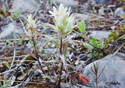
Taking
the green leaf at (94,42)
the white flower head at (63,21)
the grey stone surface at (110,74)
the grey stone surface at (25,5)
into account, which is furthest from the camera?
the grey stone surface at (25,5)

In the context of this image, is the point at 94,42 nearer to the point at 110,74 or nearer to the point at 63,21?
the point at 110,74

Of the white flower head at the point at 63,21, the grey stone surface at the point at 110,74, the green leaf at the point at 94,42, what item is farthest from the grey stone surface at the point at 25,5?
the white flower head at the point at 63,21

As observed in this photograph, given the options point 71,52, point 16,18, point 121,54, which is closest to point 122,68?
point 121,54

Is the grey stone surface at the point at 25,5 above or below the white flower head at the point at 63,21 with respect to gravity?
above

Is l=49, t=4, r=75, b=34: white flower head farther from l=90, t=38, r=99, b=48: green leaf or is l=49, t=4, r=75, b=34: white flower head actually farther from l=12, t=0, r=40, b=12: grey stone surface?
l=12, t=0, r=40, b=12: grey stone surface

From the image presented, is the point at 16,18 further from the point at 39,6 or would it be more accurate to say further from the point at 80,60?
the point at 80,60

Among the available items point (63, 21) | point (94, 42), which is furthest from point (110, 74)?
point (63, 21)

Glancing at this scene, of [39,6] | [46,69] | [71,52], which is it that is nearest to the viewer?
[46,69]

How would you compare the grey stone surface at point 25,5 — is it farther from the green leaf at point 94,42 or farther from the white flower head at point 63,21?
the white flower head at point 63,21
